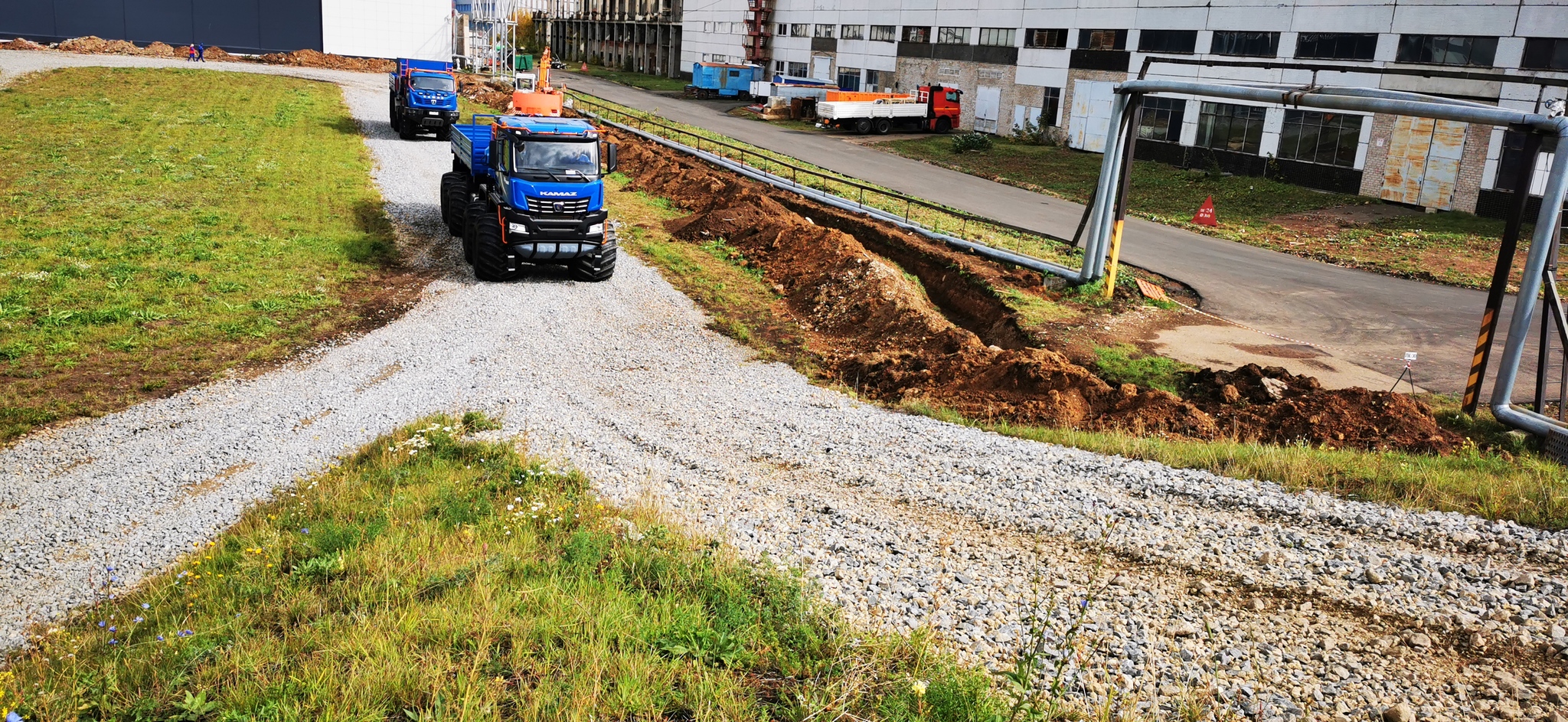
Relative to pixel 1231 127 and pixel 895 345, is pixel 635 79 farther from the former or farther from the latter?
pixel 895 345

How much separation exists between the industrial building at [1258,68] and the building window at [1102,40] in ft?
0.22

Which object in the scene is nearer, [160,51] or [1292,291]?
[1292,291]

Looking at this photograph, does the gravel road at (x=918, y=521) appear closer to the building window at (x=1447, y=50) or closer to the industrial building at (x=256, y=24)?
the building window at (x=1447, y=50)

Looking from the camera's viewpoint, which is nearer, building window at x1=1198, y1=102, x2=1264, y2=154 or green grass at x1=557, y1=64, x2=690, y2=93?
building window at x1=1198, y1=102, x2=1264, y2=154

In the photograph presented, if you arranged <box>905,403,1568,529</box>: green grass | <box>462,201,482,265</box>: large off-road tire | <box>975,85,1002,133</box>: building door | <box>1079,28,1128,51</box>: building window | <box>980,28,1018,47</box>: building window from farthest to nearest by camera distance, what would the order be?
<box>975,85,1002,133</box>: building door → <box>980,28,1018,47</box>: building window → <box>1079,28,1128,51</box>: building window → <box>462,201,482,265</box>: large off-road tire → <box>905,403,1568,529</box>: green grass

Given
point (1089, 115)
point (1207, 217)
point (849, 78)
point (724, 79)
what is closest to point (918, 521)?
point (1207, 217)

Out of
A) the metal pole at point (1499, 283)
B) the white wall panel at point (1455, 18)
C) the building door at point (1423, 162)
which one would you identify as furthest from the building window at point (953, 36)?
the metal pole at point (1499, 283)

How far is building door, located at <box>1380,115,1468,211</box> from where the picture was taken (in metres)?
30.8

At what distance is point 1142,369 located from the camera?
14914 millimetres

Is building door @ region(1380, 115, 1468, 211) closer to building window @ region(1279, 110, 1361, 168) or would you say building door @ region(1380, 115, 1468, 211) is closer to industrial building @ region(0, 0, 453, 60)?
building window @ region(1279, 110, 1361, 168)

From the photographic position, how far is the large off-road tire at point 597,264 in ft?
61.6

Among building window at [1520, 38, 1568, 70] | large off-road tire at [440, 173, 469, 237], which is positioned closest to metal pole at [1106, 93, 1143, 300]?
large off-road tire at [440, 173, 469, 237]

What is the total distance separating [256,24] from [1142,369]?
228 feet

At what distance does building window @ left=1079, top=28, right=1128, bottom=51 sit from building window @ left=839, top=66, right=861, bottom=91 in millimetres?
18717
